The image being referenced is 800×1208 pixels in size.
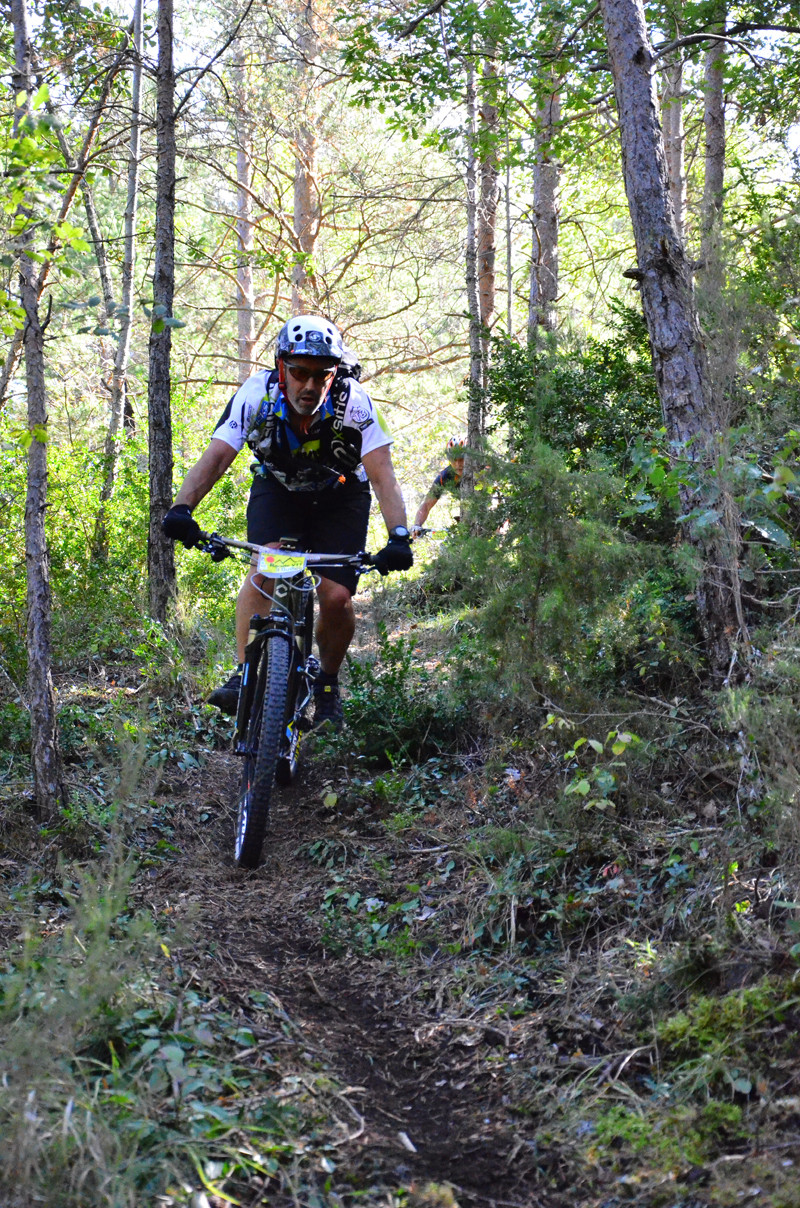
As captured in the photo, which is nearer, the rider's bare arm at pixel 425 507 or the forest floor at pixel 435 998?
the forest floor at pixel 435 998

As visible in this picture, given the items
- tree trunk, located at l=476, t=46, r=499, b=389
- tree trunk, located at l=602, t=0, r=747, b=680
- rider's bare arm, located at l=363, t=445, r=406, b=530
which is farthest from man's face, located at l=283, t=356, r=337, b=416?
tree trunk, located at l=476, t=46, r=499, b=389

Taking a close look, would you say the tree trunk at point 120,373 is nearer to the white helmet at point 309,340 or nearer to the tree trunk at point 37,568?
the tree trunk at point 37,568

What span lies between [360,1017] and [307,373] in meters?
3.08

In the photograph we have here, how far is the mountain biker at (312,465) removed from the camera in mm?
4820

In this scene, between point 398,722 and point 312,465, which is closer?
point 312,465

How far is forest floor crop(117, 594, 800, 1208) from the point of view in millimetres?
2260

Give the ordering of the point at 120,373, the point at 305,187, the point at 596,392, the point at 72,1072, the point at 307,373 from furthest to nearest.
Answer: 1. the point at 305,187
2. the point at 120,373
3. the point at 596,392
4. the point at 307,373
5. the point at 72,1072

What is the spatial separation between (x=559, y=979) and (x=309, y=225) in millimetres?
16120

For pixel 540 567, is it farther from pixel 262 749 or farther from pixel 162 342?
pixel 162 342

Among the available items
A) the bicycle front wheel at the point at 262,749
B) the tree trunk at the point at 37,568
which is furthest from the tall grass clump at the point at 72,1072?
the tree trunk at the point at 37,568

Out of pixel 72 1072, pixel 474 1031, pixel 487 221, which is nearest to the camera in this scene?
pixel 72 1072

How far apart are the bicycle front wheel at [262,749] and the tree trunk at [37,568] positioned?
3.06 ft

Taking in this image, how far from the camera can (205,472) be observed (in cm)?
493

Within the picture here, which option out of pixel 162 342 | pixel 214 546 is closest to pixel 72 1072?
pixel 214 546
